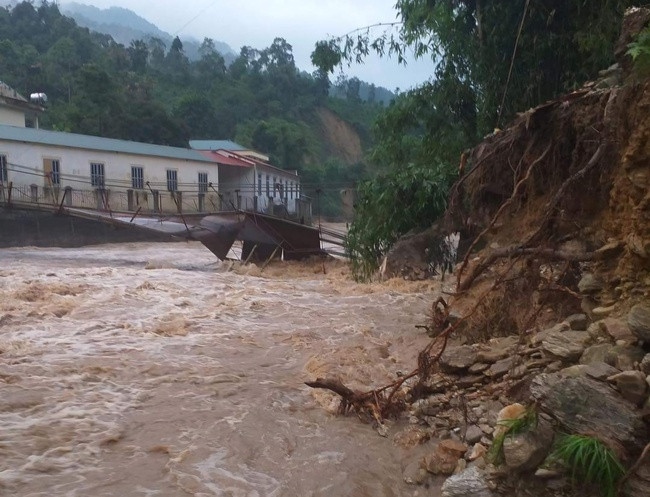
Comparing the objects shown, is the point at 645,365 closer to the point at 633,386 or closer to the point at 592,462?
the point at 633,386

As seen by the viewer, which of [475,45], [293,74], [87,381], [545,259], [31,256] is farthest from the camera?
[293,74]

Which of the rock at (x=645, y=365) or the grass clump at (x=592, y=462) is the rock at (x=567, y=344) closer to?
the rock at (x=645, y=365)

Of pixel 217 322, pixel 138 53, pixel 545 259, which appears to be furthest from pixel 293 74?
pixel 545 259

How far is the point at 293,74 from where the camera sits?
5794 cm

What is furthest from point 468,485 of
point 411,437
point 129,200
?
point 129,200

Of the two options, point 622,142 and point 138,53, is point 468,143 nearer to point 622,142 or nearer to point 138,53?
point 622,142

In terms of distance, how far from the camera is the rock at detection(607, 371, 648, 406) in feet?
11.9

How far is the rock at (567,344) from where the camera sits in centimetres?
444

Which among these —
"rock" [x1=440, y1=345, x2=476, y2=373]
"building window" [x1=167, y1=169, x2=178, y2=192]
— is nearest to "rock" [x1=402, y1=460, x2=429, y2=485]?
"rock" [x1=440, y1=345, x2=476, y2=373]

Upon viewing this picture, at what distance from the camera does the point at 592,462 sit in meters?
3.43

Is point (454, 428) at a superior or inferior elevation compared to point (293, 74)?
inferior

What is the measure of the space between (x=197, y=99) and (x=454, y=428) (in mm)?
40531

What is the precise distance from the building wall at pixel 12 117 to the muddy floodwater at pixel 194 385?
2000 centimetres

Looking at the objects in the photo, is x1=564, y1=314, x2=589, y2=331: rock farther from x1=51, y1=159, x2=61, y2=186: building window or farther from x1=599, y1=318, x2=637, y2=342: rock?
x1=51, y1=159, x2=61, y2=186: building window
